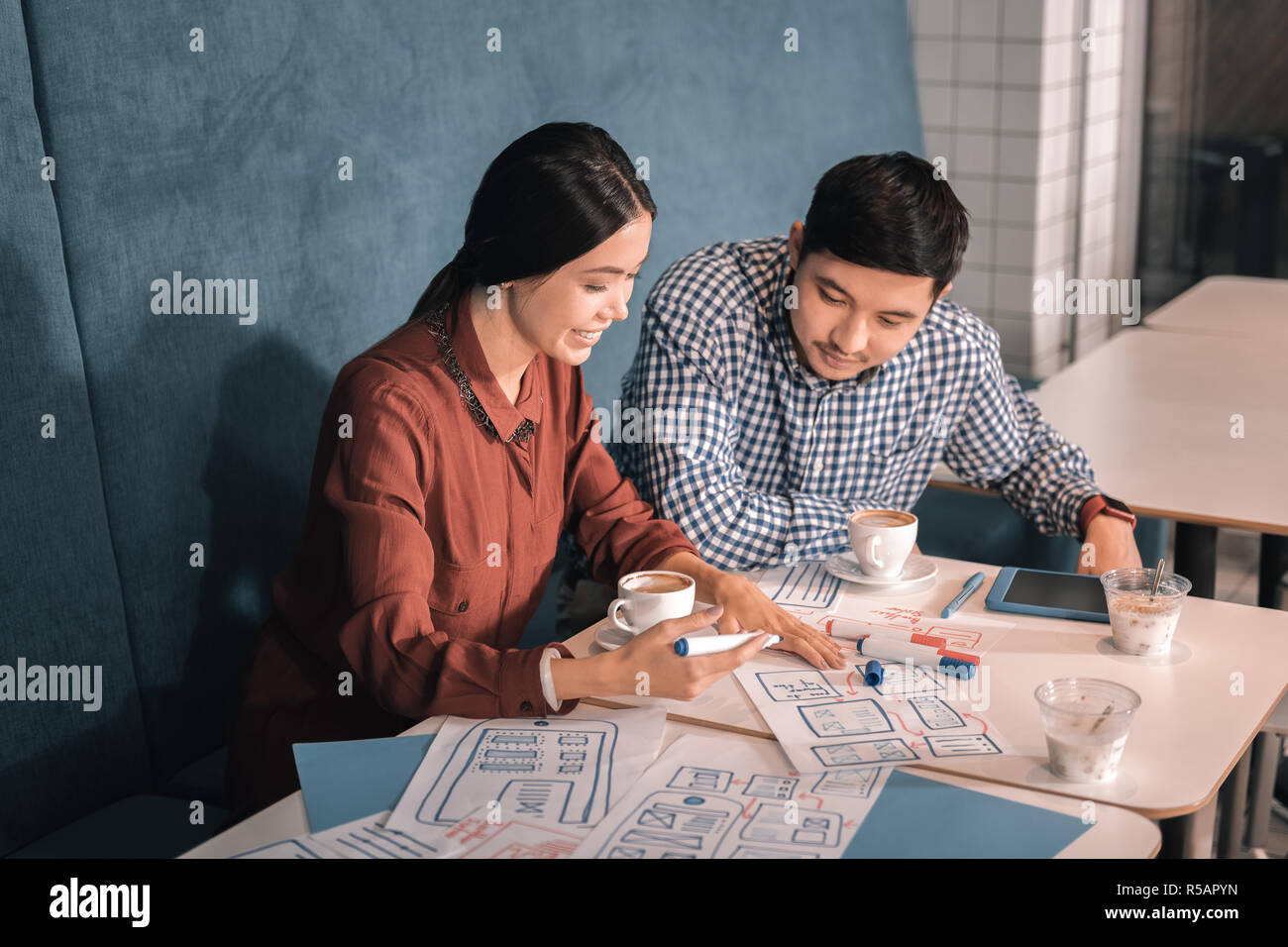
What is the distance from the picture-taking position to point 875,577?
1803 mm

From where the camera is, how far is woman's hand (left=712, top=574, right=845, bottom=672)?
157 cm

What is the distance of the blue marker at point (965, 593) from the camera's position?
171 cm

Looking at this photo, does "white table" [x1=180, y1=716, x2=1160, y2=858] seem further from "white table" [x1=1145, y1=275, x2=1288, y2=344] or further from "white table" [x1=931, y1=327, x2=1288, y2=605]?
"white table" [x1=1145, y1=275, x2=1288, y2=344]

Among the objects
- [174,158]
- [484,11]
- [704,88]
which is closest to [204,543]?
[174,158]

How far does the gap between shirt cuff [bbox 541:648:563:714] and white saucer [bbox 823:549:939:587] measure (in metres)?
0.54

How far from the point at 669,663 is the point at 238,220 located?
1.04m

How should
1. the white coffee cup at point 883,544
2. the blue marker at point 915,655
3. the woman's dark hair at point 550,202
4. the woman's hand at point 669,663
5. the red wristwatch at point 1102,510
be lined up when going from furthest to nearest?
the red wristwatch at point 1102,510, the white coffee cup at point 883,544, the woman's dark hair at point 550,202, the blue marker at point 915,655, the woman's hand at point 669,663

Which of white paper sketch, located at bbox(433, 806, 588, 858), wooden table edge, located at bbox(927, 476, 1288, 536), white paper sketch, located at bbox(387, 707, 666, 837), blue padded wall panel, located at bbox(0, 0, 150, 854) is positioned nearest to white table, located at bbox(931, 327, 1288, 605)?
wooden table edge, located at bbox(927, 476, 1288, 536)

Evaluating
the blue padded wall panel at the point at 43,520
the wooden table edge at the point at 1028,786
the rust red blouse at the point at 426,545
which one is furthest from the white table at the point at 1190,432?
the blue padded wall panel at the point at 43,520

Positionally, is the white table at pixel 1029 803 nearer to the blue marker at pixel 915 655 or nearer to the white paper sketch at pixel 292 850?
the white paper sketch at pixel 292 850

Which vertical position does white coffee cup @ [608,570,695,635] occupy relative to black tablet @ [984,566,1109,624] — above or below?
above

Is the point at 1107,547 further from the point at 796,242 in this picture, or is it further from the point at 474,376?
the point at 474,376

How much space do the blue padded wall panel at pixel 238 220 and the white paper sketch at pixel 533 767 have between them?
27.1 inches

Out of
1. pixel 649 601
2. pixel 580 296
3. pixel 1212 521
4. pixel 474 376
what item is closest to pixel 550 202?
pixel 580 296
